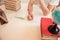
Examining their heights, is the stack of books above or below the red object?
above

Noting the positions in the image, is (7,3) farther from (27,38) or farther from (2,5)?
(27,38)

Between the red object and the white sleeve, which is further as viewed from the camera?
the white sleeve

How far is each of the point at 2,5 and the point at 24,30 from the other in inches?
13.8

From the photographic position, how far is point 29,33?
74 cm

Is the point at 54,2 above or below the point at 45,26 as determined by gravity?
above

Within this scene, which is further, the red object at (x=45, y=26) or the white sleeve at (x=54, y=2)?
the white sleeve at (x=54, y=2)

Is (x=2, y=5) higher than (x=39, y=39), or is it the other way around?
(x=2, y=5)

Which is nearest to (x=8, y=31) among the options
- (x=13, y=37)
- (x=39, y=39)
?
(x=13, y=37)

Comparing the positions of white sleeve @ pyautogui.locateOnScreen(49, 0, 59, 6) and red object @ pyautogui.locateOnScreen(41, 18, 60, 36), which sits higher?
white sleeve @ pyautogui.locateOnScreen(49, 0, 59, 6)

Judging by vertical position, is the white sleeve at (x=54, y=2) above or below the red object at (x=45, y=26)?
above

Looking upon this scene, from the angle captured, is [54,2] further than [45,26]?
Yes

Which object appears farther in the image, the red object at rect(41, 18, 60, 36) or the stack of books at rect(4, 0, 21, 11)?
the stack of books at rect(4, 0, 21, 11)

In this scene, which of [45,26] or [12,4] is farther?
[12,4]

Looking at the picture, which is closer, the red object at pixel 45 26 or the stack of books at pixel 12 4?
the red object at pixel 45 26
